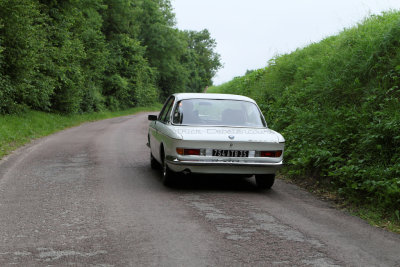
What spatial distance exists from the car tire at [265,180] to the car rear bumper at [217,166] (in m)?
0.50

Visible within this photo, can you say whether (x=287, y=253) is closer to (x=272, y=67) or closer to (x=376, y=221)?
(x=376, y=221)

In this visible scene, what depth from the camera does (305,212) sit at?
6.23m

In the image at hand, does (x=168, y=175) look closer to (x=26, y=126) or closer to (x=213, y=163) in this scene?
(x=213, y=163)

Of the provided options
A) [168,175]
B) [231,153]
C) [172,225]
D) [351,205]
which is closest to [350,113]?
[351,205]

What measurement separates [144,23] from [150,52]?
4.14 meters

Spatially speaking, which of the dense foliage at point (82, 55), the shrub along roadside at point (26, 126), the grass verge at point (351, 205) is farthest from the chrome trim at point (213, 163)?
the dense foliage at point (82, 55)

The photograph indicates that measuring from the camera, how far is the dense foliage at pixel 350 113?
23.2ft

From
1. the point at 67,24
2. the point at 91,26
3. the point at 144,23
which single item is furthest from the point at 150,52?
the point at 67,24

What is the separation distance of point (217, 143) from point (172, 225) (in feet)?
6.89

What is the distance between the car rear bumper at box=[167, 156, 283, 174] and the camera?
702 centimetres

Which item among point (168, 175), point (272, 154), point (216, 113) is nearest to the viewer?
point (272, 154)

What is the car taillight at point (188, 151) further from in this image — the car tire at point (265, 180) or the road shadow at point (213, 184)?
the car tire at point (265, 180)

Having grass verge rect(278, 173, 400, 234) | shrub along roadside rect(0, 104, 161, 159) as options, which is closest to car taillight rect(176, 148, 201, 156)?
grass verge rect(278, 173, 400, 234)

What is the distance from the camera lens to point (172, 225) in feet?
17.4
